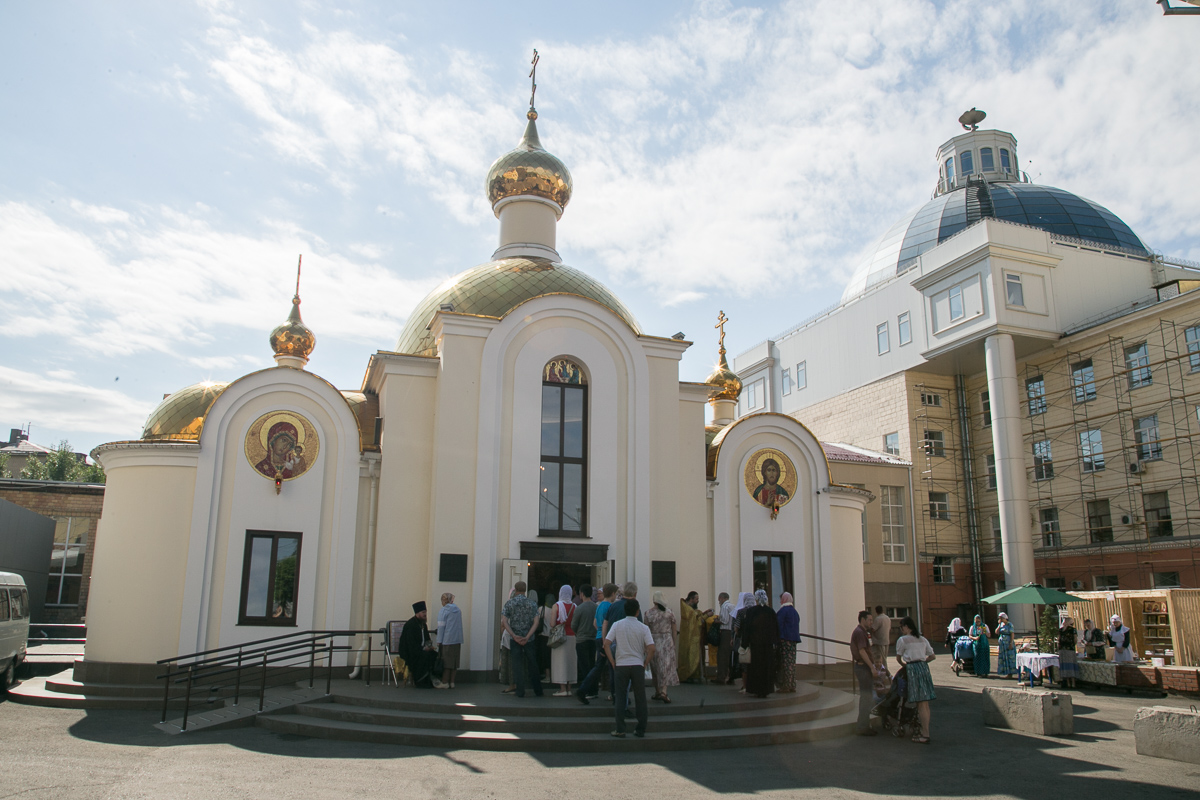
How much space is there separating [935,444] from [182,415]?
28199 mm

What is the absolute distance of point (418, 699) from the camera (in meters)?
10.2

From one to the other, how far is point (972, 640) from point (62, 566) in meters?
26.2

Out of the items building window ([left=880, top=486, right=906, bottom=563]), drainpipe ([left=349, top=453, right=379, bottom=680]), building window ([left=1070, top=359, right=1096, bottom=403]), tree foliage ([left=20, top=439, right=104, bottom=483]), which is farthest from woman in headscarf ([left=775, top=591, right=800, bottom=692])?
tree foliage ([left=20, top=439, right=104, bottom=483])

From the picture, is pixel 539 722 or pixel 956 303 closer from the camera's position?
pixel 539 722

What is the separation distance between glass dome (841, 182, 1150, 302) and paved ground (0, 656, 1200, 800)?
1181 inches

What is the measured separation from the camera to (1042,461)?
3094 cm

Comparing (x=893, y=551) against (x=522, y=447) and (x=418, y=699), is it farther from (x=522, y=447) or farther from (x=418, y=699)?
(x=418, y=699)

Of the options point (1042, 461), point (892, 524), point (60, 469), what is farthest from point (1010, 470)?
point (60, 469)

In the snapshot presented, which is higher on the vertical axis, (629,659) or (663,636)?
(663,636)

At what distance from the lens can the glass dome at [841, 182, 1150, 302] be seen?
1407 inches

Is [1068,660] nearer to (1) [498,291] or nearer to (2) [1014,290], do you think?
(1) [498,291]

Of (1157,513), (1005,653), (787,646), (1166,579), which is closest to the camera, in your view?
(787,646)

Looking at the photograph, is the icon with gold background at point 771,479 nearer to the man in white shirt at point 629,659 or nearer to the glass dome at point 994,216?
the man in white shirt at point 629,659

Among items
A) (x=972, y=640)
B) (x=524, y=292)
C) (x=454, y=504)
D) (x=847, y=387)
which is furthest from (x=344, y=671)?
(x=847, y=387)
